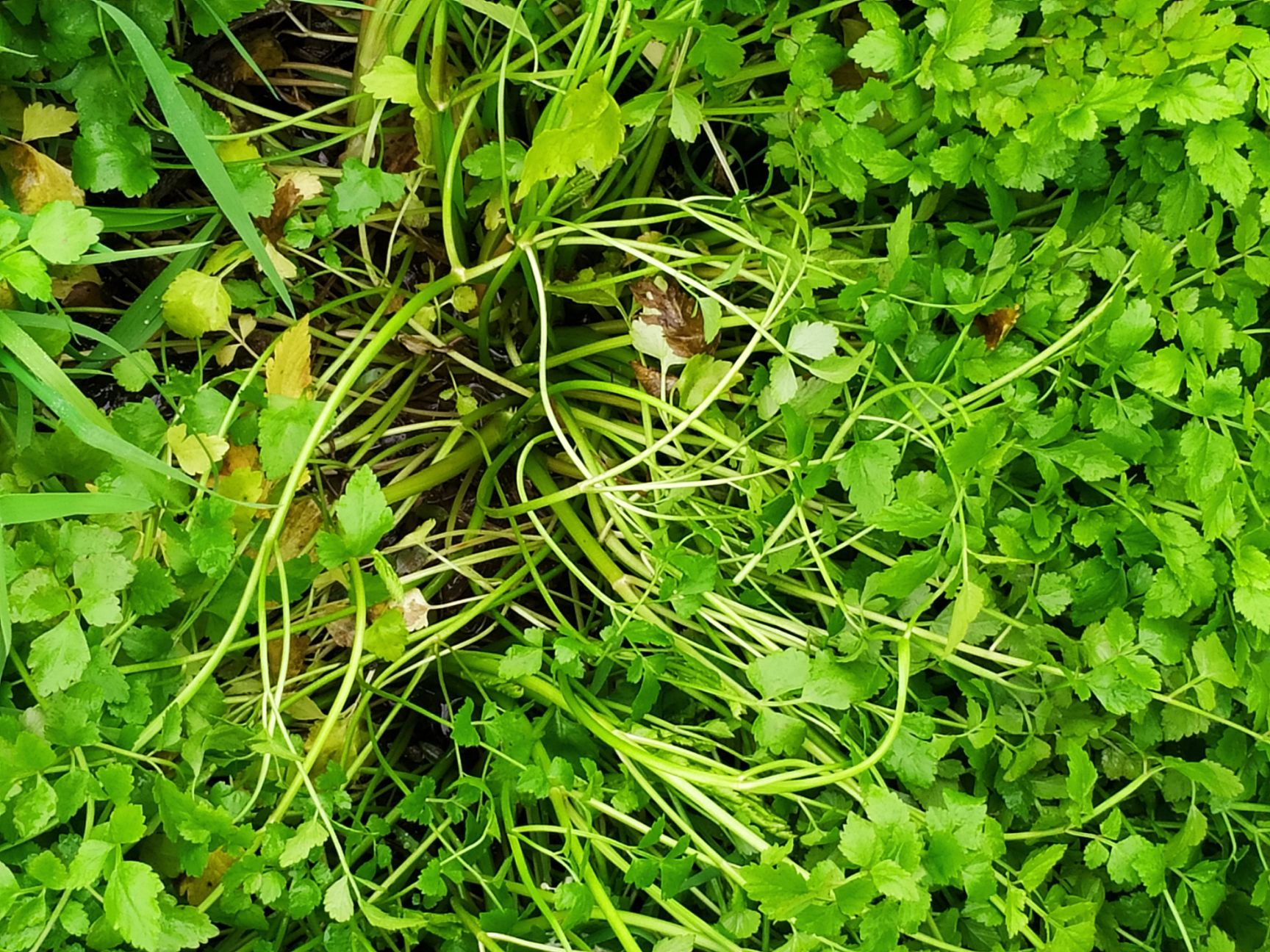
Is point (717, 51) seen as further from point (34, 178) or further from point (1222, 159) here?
point (34, 178)

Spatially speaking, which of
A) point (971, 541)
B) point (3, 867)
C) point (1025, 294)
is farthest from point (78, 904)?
point (1025, 294)

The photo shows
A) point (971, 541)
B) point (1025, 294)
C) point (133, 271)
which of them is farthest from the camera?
point (133, 271)

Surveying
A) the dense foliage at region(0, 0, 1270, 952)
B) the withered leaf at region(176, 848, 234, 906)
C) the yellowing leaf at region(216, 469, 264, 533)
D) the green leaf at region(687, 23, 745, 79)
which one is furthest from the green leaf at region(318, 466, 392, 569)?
the green leaf at region(687, 23, 745, 79)

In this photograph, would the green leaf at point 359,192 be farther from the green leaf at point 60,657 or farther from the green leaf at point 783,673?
the green leaf at point 783,673

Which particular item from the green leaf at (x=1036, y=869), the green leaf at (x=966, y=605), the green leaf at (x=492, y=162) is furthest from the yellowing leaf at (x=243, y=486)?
the green leaf at (x=1036, y=869)

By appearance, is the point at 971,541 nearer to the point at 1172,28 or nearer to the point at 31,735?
the point at 1172,28

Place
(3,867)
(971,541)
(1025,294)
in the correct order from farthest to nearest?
(1025,294)
(971,541)
(3,867)
